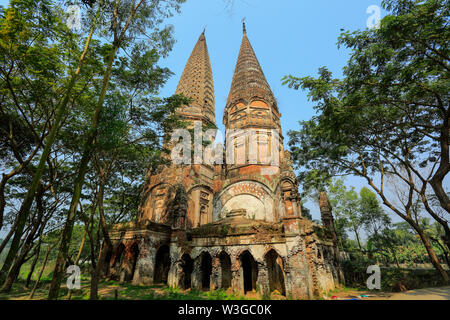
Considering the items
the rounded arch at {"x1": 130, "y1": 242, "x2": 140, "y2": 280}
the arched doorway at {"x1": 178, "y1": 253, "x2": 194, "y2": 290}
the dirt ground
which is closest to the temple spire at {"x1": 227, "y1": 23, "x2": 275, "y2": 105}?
the arched doorway at {"x1": 178, "y1": 253, "x2": 194, "y2": 290}

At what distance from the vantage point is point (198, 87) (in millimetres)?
31844

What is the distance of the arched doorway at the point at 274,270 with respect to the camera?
43.7ft

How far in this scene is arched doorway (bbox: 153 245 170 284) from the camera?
16.6 metres

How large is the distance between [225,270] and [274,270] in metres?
3.32

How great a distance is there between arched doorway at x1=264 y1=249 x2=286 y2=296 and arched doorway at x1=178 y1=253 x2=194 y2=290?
19.4ft

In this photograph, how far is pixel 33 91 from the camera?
10.3m

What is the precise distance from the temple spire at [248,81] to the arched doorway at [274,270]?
55.2 ft

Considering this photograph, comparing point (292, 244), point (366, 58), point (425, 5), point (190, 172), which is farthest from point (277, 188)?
point (425, 5)

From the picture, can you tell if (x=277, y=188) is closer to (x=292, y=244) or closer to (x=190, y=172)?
(x=292, y=244)

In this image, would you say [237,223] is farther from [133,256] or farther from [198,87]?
[198,87]

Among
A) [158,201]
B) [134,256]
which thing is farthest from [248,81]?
[134,256]

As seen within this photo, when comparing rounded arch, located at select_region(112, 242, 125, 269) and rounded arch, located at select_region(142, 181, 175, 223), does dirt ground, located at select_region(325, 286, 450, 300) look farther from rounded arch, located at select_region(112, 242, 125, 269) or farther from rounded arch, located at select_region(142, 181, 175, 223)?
rounded arch, located at select_region(112, 242, 125, 269)

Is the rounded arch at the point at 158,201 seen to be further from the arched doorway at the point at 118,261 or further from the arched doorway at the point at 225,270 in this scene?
the arched doorway at the point at 225,270

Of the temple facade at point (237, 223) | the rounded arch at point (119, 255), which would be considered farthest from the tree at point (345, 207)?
the rounded arch at point (119, 255)
